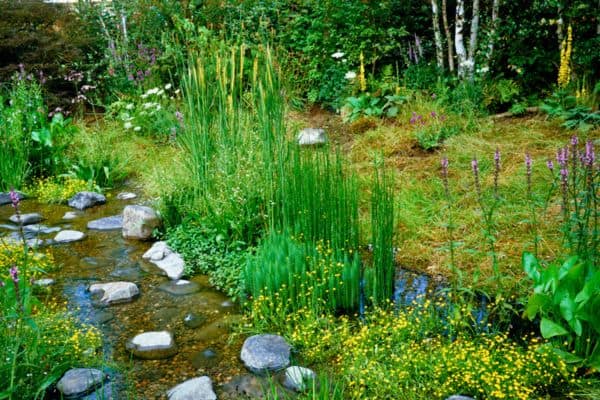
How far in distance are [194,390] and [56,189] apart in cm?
416

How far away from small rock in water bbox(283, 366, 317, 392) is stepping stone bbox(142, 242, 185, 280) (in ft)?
5.21

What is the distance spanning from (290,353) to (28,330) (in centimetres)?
141

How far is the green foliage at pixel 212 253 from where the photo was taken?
4.25 m

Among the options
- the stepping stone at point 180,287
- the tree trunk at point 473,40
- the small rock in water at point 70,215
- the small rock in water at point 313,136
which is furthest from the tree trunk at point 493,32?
the small rock in water at point 70,215

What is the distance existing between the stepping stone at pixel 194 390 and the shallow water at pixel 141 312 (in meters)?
0.09

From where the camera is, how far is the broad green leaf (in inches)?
114

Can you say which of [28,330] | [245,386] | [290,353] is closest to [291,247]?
[290,353]

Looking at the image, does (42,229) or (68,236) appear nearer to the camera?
(68,236)

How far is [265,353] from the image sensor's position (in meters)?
3.34

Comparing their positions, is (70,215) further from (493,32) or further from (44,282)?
(493,32)

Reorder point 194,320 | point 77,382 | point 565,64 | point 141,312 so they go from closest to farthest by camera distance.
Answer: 1. point 77,382
2. point 194,320
3. point 141,312
4. point 565,64

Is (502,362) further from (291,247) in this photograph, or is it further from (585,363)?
(291,247)

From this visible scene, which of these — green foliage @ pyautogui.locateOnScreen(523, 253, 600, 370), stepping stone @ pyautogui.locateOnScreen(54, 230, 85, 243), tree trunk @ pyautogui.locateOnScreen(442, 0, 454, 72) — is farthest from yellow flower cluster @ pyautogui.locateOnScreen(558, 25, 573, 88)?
stepping stone @ pyautogui.locateOnScreen(54, 230, 85, 243)

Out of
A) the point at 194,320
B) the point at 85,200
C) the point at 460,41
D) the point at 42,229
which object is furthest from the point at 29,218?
the point at 460,41
